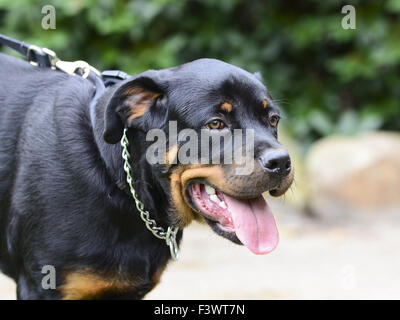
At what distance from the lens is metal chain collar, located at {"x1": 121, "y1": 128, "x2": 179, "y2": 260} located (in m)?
3.00

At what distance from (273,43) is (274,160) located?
643 centimetres

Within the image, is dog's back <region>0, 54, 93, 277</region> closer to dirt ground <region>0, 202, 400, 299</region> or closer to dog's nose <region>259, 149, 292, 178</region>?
dog's nose <region>259, 149, 292, 178</region>

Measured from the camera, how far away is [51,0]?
7.14 metres

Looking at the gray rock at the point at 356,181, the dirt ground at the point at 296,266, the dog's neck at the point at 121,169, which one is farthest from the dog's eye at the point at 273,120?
the gray rock at the point at 356,181

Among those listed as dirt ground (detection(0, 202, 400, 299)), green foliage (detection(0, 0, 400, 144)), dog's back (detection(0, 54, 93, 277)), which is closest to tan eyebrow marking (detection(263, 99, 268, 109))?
dog's back (detection(0, 54, 93, 277))

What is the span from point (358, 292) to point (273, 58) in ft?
14.9

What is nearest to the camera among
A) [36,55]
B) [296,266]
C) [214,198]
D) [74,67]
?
[214,198]

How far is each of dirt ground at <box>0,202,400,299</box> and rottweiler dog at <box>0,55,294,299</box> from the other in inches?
88.1

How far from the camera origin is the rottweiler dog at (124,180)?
2.90 meters

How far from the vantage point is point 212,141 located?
2879 millimetres

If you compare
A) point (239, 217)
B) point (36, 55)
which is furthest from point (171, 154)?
point (36, 55)

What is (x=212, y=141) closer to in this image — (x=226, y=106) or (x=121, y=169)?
(x=226, y=106)

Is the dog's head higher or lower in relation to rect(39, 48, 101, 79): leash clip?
lower

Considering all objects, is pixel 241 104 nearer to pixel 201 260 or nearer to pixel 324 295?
pixel 324 295
